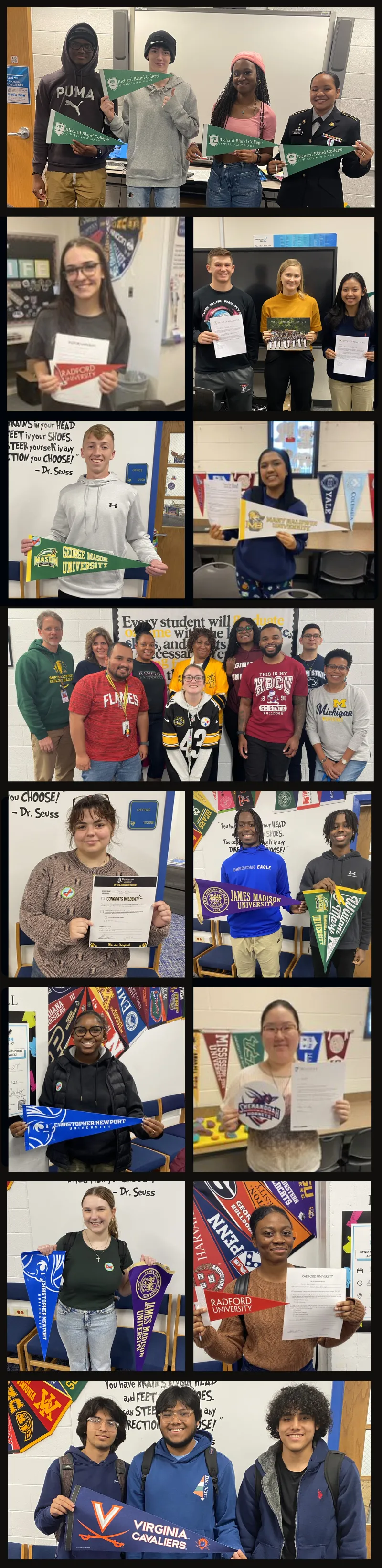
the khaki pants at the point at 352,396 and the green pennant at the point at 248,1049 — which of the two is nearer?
the green pennant at the point at 248,1049

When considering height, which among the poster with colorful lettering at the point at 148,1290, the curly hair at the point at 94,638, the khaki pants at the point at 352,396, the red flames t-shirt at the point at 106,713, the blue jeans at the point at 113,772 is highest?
the khaki pants at the point at 352,396

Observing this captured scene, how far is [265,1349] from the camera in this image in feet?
13.1

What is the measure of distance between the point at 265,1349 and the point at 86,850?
184cm

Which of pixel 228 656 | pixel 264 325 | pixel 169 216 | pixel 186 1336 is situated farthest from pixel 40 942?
pixel 169 216

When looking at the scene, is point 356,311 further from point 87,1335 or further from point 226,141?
point 87,1335

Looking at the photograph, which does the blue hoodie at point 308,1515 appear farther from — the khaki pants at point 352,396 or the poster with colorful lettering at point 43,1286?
the khaki pants at point 352,396

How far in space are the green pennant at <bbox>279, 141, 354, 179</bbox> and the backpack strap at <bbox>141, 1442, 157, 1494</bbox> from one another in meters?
4.52

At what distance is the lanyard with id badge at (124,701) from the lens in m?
4.05

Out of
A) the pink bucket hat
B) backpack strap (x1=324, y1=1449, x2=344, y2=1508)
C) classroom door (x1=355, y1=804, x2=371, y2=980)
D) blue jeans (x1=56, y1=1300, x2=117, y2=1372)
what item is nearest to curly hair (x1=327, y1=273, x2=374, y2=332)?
the pink bucket hat

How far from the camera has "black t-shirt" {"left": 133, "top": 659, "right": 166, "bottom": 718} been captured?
4.07 metres

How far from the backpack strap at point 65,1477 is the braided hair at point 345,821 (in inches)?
92.7

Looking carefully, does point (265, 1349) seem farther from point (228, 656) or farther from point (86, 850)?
point (228, 656)

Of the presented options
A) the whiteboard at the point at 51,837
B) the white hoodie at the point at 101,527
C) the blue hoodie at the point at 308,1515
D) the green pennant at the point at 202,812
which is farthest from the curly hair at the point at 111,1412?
the white hoodie at the point at 101,527

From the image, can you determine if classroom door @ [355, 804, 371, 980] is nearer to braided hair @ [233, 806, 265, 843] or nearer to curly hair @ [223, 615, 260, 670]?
braided hair @ [233, 806, 265, 843]
